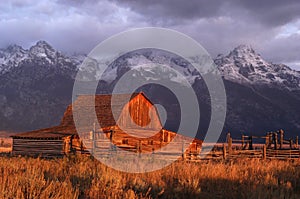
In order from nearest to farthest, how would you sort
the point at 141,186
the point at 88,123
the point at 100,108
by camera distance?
Result: the point at 141,186 < the point at 88,123 < the point at 100,108

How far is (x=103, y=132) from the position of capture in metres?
30.2

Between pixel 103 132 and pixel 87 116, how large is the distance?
211 inches

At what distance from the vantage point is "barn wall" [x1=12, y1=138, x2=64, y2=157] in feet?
95.8

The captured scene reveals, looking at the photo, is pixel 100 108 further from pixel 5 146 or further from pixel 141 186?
pixel 5 146

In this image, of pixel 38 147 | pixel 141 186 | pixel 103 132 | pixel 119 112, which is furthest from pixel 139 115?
pixel 141 186

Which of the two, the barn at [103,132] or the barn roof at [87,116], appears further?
the barn roof at [87,116]

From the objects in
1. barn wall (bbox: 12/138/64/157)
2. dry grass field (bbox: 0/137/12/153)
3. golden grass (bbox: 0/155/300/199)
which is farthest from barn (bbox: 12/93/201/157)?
golden grass (bbox: 0/155/300/199)

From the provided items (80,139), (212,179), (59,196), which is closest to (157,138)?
(80,139)

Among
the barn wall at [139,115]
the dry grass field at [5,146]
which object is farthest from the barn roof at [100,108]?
the dry grass field at [5,146]

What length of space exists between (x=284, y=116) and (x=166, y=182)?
19882 centimetres

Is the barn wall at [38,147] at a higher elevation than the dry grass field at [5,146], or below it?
higher

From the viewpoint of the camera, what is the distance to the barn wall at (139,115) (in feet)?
113

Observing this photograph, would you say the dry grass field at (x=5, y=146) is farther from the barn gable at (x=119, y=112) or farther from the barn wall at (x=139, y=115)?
the barn wall at (x=139, y=115)

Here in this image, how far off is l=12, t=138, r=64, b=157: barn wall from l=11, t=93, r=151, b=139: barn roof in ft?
1.66
